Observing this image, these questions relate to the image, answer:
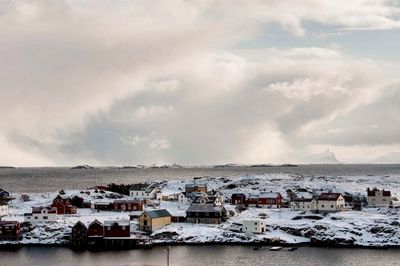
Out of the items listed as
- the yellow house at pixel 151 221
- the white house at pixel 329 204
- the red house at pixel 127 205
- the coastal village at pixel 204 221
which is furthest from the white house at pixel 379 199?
A: the yellow house at pixel 151 221

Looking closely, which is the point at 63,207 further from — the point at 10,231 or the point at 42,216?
the point at 10,231

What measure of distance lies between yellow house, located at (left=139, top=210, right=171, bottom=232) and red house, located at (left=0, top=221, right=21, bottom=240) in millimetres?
17186

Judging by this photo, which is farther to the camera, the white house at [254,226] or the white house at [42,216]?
the white house at [42,216]

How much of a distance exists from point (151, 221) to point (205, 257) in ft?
59.5

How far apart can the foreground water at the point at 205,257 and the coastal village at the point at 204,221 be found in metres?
4.74

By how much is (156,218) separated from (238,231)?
11.9m

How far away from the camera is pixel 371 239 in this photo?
8750 cm

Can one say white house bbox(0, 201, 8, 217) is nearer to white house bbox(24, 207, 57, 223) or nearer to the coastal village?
the coastal village

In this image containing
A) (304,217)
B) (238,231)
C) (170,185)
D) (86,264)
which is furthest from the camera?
(170,185)

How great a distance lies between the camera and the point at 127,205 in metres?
112

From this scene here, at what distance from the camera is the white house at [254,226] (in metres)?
91.3

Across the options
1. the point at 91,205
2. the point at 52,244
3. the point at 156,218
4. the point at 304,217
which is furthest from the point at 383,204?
the point at 52,244

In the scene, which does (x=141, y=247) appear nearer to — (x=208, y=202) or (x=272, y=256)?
(x=272, y=256)

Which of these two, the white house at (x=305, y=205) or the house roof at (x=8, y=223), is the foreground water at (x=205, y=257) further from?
the white house at (x=305, y=205)
